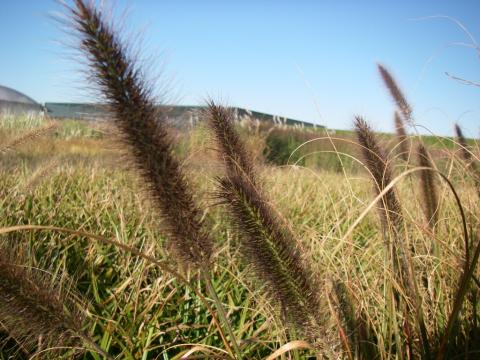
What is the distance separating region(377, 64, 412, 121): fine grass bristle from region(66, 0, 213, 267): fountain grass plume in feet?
5.41

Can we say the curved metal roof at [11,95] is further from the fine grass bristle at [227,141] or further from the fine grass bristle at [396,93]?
the fine grass bristle at [227,141]

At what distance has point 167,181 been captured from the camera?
101 centimetres

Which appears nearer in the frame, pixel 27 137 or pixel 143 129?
pixel 143 129

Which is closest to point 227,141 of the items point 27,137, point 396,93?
point 27,137

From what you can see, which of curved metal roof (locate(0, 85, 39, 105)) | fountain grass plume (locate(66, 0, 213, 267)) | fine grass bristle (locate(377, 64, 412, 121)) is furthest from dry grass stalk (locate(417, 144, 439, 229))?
curved metal roof (locate(0, 85, 39, 105))

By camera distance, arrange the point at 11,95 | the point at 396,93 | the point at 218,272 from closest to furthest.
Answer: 1. the point at 218,272
2. the point at 396,93
3. the point at 11,95

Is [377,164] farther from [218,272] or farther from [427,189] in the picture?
[218,272]

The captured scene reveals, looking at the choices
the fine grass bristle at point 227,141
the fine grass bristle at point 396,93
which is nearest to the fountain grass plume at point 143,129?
the fine grass bristle at point 227,141

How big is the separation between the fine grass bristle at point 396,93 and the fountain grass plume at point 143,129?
65.0 inches

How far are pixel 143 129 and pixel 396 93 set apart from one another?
186 cm

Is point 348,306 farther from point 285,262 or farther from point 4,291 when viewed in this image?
point 4,291

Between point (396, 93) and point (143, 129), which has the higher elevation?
point (396, 93)

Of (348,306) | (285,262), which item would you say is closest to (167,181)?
(285,262)

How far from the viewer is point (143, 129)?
38.8 inches
